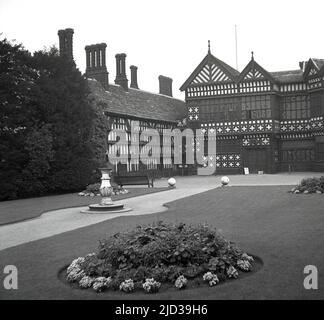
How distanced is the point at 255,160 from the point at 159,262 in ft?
106

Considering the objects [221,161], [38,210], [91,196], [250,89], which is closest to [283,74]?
[250,89]

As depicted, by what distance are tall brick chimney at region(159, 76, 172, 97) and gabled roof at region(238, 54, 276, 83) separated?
45.1ft

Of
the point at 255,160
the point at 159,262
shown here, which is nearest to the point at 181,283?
the point at 159,262

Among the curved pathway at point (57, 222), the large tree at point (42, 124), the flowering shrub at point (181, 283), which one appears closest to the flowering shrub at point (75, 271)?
the flowering shrub at point (181, 283)

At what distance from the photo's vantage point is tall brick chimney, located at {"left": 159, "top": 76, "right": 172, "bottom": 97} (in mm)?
50000

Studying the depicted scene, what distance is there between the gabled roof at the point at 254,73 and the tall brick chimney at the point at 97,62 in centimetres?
1117

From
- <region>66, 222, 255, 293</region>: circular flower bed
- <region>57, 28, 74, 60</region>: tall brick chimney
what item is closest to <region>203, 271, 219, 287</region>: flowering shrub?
<region>66, 222, 255, 293</region>: circular flower bed

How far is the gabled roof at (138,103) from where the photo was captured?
3403 centimetres

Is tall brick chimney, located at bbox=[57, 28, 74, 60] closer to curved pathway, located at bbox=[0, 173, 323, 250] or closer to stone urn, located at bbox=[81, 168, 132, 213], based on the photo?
curved pathway, located at bbox=[0, 173, 323, 250]

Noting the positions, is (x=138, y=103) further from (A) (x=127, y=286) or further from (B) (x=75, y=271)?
(A) (x=127, y=286)

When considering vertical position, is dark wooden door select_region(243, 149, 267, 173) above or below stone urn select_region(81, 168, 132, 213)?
above

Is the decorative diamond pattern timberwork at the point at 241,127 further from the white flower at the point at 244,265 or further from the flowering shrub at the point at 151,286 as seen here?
the flowering shrub at the point at 151,286

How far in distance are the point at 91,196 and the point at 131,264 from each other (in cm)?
1460
